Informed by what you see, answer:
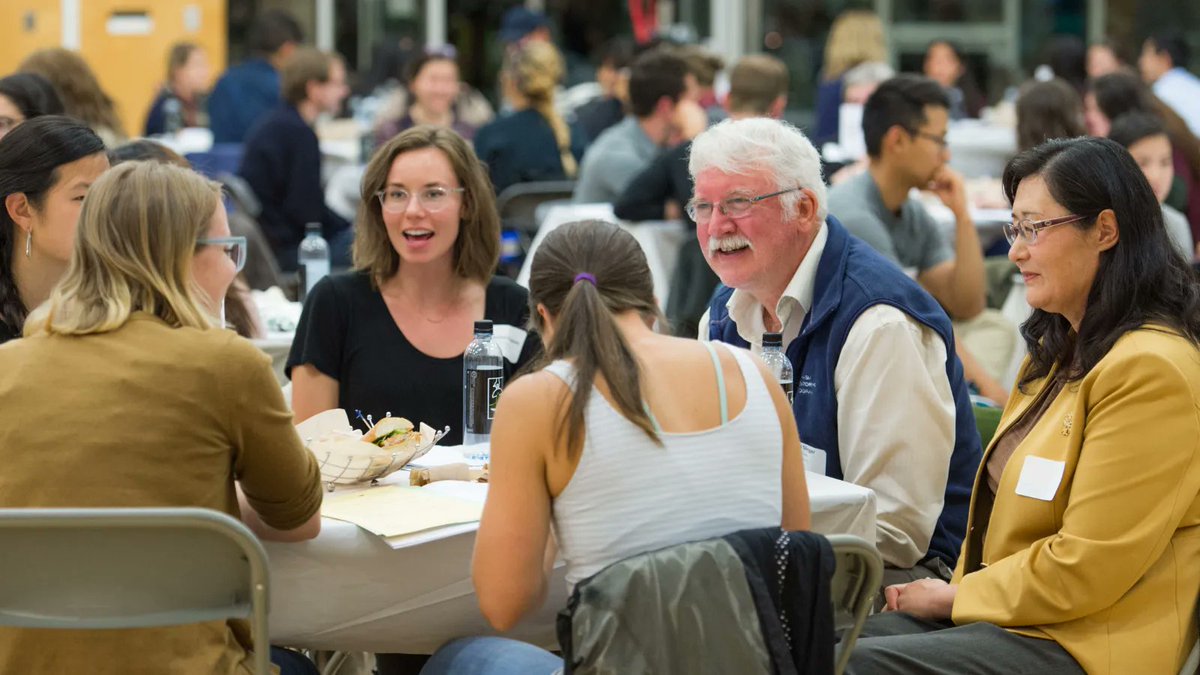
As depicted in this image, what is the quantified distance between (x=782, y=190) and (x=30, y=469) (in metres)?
1.46

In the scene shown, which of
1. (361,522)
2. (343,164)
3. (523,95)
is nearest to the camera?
(361,522)

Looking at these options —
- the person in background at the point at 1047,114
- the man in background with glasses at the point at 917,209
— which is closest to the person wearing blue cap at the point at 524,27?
the person in background at the point at 1047,114

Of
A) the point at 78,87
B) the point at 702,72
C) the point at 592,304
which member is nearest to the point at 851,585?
the point at 592,304

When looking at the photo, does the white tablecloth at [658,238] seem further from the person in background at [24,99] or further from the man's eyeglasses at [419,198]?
the man's eyeglasses at [419,198]

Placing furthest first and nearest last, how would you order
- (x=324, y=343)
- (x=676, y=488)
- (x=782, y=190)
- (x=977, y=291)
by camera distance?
(x=977, y=291) → (x=324, y=343) → (x=782, y=190) → (x=676, y=488)

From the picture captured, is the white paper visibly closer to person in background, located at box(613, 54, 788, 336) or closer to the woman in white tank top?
the woman in white tank top

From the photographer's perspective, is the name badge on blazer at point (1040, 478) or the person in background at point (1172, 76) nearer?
the name badge on blazer at point (1040, 478)

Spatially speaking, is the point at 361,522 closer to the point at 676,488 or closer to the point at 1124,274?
the point at 676,488

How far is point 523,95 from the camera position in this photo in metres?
7.67

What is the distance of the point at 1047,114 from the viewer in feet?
18.9

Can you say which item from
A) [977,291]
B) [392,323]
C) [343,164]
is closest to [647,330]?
[392,323]

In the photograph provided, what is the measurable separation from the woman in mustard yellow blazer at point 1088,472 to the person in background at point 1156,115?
411 cm

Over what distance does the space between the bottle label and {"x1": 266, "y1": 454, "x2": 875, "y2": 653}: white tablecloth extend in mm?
772

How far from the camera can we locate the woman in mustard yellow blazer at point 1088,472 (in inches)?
83.5
